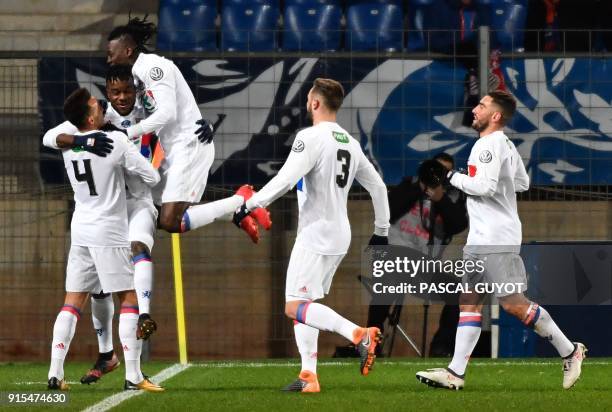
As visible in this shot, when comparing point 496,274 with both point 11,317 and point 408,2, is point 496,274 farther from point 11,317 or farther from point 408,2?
point 408,2

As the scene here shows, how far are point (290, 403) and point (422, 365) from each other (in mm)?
3272

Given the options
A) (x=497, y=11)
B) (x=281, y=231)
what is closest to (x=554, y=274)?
(x=281, y=231)

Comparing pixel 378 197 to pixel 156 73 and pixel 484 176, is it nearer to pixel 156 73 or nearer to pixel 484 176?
pixel 484 176

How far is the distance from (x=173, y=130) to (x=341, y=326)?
74.6 inches

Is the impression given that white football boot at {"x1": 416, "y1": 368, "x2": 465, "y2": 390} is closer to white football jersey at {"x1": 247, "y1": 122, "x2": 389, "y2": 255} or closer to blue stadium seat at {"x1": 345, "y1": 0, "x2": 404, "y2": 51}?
white football jersey at {"x1": 247, "y1": 122, "x2": 389, "y2": 255}

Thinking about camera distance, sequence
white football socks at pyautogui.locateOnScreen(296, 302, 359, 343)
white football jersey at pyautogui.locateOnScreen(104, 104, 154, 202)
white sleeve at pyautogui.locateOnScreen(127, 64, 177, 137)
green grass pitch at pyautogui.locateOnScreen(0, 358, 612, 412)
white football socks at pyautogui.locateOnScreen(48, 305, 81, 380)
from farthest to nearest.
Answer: white sleeve at pyautogui.locateOnScreen(127, 64, 177, 137), white football jersey at pyautogui.locateOnScreen(104, 104, 154, 202), white football socks at pyautogui.locateOnScreen(48, 305, 81, 380), white football socks at pyautogui.locateOnScreen(296, 302, 359, 343), green grass pitch at pyautogui.locateOnScreen(0, 358, 612, 412)

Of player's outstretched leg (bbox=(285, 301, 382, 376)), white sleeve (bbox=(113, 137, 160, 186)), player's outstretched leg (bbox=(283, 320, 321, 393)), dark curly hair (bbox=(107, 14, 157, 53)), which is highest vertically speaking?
dark curly hair (bbox=(107, 14, 157, 53))

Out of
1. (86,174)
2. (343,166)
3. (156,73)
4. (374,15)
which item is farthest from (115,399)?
(374,15)

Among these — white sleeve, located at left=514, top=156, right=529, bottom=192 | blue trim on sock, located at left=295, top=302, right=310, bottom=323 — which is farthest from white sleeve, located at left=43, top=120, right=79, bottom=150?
white sleeve, located at left=514, top=156, right=529, bottom=192

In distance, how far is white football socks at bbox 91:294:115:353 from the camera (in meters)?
7.83

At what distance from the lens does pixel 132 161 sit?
725cm

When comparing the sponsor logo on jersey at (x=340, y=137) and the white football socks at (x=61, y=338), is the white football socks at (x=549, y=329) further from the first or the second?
the white football socks at (x=61, y=338)

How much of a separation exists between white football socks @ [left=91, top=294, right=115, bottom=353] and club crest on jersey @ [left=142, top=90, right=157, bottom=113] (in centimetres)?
112

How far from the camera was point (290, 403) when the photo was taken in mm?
6551
